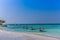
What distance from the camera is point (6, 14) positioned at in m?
2.97

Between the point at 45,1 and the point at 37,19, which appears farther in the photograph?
the point at 37,19

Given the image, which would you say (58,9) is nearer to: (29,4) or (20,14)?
(29,4)

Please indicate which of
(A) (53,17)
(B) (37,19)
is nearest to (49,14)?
(A) (53,17)

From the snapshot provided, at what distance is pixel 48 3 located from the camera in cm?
302

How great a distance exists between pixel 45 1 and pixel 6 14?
0.88m

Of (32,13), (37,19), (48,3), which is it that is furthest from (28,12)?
(48,3)

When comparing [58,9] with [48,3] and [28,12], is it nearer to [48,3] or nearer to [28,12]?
[48,3]

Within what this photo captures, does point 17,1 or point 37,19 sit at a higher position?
point 17,1

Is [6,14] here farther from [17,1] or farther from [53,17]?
[53,17]

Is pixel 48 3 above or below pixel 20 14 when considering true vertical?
above

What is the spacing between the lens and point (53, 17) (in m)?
3.13

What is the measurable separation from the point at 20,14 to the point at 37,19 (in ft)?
1.38

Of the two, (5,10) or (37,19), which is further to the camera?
(37,19)

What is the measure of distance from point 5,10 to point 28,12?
0.54 meters
